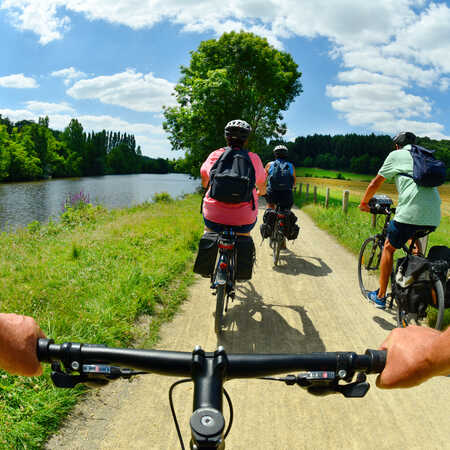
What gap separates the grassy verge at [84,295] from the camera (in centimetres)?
260

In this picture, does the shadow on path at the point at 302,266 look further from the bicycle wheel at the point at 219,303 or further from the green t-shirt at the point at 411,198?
the bicycle wheel at the point at 219,303

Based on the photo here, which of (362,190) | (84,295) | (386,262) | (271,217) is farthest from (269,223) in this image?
(362,190)

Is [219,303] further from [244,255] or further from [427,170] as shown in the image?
[427,170]

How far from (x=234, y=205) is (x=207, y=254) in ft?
2.20

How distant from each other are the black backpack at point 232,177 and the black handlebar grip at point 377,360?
2916 mm

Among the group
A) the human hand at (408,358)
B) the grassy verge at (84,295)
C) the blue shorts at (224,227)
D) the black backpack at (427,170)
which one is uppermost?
the black backpack at (427,170)

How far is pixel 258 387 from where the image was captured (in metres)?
3.15

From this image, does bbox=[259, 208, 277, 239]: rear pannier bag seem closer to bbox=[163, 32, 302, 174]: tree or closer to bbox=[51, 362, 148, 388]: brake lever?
bbox=[51, 362, 148, 388]: brake lever

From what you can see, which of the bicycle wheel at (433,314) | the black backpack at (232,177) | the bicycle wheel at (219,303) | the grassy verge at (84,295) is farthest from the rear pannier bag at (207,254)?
the bicycle wheel at (433,314)

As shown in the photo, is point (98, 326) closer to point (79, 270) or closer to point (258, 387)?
point (258, 387)

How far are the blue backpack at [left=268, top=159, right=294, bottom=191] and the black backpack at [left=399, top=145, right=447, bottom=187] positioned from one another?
127 inches

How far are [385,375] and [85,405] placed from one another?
264 cm

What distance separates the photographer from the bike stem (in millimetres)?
751

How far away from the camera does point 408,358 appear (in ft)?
3.15
